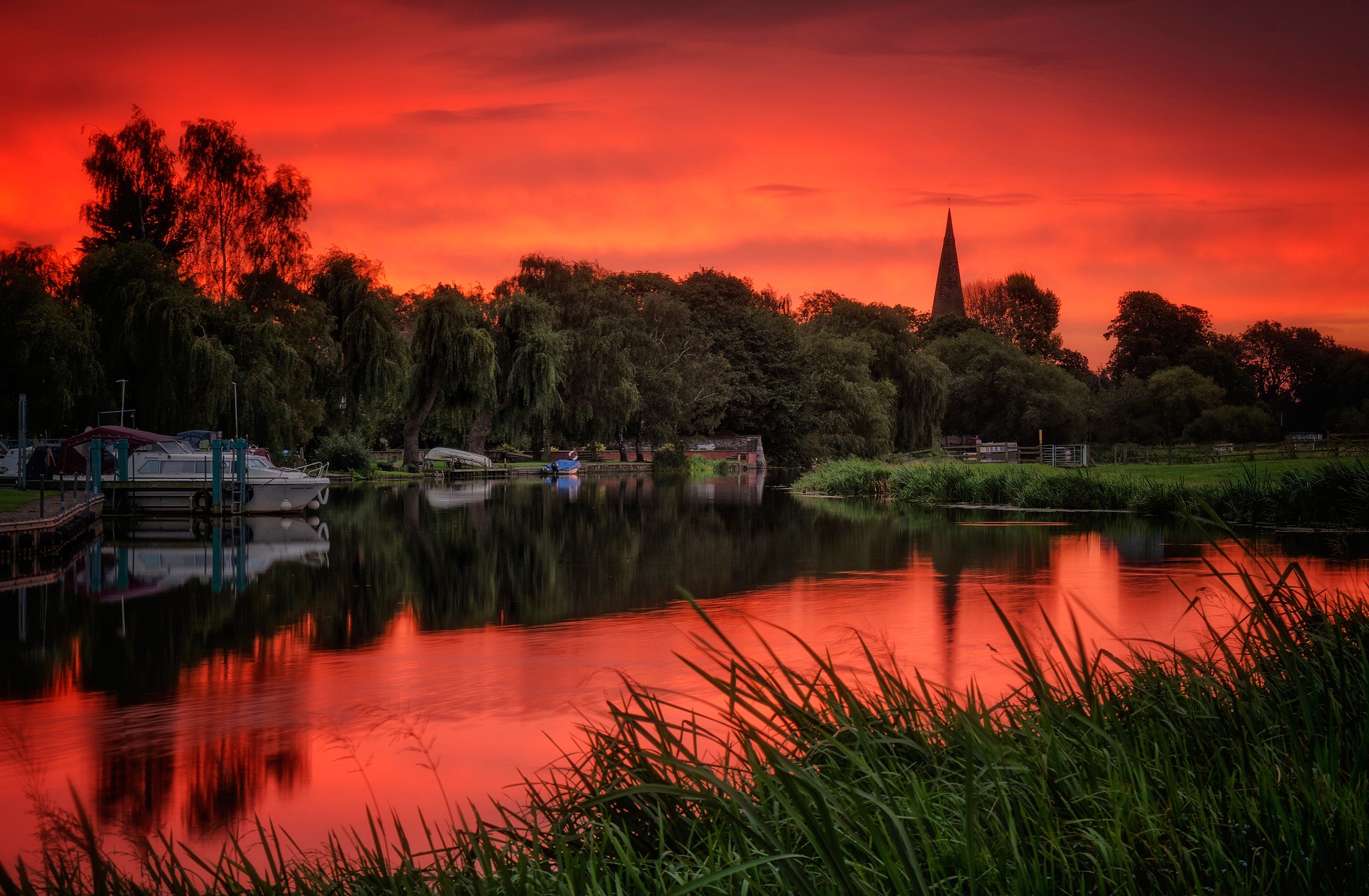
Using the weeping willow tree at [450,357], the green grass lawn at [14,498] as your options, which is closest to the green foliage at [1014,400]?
the weeping willow tree at [450,357]

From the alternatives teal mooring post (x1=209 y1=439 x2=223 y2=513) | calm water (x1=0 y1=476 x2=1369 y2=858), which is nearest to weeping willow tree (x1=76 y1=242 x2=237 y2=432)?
teal mooring post (x1=209 y1=439 x2=223 y2=513)

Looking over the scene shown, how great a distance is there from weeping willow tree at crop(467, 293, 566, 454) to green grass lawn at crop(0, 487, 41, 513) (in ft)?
81.9

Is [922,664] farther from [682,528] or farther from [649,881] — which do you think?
[682,528]

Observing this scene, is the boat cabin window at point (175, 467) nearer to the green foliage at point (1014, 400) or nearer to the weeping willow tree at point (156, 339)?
the weeping willow tree at point (156, 339)

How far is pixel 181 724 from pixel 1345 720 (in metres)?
7.89

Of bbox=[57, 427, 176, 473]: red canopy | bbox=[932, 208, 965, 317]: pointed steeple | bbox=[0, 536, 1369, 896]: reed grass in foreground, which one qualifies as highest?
bbox=[932, 208, 965, 317]: pointed steeple

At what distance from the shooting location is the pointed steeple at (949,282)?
479 feet

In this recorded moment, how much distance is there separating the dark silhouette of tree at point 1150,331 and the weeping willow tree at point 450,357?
62.8m

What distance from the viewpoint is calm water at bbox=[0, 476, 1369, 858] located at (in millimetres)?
7555

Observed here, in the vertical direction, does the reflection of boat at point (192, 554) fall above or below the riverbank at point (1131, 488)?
below

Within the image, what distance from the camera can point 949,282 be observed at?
148500 millimetres

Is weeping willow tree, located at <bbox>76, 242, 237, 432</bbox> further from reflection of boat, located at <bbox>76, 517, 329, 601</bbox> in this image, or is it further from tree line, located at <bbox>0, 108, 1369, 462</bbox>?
reflection of boat, located at <bbox>76, 517, 329, 601</bbox>

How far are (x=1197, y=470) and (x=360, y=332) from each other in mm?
33059

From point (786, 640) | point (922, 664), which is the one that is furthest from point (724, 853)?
point (786, 640)
